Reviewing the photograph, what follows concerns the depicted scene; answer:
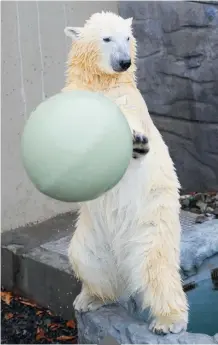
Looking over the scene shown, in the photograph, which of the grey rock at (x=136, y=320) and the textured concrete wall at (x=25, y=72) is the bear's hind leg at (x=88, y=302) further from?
the textured concrete wall at (x=25, y=72)

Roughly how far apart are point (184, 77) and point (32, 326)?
66.1 inches

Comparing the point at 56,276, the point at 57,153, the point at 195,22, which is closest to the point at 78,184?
the point at 57,153

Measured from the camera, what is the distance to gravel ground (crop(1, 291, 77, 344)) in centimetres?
266

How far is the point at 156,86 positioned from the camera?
3.72 metres

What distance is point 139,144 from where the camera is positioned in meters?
1.53

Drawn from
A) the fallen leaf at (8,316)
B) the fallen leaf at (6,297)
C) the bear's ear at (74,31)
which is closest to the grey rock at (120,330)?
the bear's ear at (74,31)

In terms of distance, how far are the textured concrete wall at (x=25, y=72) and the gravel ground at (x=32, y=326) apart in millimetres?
574

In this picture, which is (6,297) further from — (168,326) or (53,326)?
(168,326)

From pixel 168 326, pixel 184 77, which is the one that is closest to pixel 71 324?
pixel 168 326

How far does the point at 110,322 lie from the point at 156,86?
85.2 inches

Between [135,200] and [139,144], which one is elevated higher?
[139,144]

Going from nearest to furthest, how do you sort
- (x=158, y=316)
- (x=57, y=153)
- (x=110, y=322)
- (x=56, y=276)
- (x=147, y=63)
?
(x=57, y=153)
(x=158, y=316)
(x=110, y=322)
(x=56, y=276)
(x=147, y=63)

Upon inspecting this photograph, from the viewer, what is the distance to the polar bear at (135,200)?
1652 mm

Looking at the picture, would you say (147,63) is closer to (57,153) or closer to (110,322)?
(110,322)
